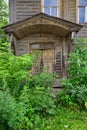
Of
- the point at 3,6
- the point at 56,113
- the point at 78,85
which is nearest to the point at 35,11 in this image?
the point at 78,85

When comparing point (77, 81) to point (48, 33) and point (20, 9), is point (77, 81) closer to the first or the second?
point (48, 33)

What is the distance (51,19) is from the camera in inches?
428

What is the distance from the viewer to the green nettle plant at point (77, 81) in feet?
31.8

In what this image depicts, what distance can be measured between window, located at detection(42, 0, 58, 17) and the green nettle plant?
99.5 inches

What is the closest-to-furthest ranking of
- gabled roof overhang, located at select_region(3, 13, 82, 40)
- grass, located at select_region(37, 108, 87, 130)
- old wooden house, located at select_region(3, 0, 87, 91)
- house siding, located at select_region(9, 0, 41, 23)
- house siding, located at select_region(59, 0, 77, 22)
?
1. grass, located at select_region(37, 108, 87, 130)
2. gabled roof overhang, located at select_region(3, 13, 82, 40)
3. old wooden house, located at select_region(3, 0, 87, 91)
4. house siding, located at select_region(9, 0, 41, 23)
5. house siding, located at select_region(59, 0, 77, 22)

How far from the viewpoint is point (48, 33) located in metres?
12.2

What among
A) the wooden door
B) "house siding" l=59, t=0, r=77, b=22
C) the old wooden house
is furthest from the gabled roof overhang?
"house siding" l=59, t=0, r=77, b=22

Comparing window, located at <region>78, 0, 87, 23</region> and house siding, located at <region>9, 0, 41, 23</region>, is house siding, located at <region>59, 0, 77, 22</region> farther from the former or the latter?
house siding, located at <region>9, 0, 41, 23</region>

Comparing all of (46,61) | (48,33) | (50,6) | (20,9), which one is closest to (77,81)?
(46,61)

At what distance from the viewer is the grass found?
324 inches

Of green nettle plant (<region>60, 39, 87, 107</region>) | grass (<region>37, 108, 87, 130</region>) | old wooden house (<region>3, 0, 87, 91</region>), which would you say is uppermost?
old wooden house (<region>3, 0, 87, 91</region>)

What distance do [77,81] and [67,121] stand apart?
188 cm

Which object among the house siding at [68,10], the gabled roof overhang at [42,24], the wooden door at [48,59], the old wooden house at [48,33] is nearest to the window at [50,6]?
the old wooden house at [48,33]

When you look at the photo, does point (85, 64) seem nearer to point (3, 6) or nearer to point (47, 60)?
point (47, 60)
